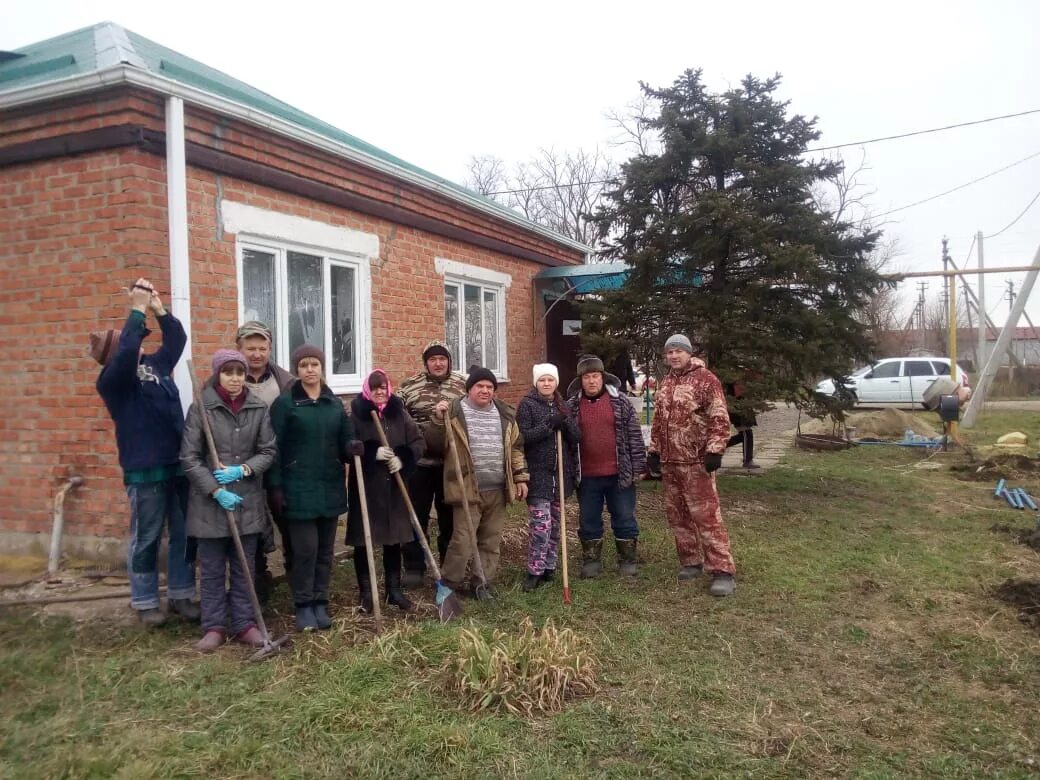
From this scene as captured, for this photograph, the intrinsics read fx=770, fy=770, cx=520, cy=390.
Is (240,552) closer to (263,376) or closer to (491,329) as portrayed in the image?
(263,376)

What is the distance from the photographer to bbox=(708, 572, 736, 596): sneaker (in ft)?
17.5

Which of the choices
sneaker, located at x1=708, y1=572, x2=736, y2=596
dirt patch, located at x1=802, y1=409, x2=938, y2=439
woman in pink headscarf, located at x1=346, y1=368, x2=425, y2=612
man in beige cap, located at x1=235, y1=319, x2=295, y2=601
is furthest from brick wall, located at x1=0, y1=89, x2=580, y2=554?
dirt patch, located at x1=802, y1=409, x2=938, y2=439

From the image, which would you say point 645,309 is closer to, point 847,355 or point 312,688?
point 847,355

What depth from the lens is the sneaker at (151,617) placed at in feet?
15.0

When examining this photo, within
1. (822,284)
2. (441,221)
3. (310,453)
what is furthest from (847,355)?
(310,453)

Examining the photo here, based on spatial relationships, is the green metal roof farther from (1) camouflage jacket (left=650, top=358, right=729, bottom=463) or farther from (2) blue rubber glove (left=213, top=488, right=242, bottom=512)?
(1) camouflage jacket (left=650, top=358, right=729, bottom=463)

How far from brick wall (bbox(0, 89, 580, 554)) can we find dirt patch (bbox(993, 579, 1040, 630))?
587 centimetres

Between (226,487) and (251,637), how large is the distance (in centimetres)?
86

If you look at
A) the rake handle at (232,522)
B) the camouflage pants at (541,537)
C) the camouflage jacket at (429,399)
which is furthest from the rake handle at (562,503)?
the rake handle at (232,522)

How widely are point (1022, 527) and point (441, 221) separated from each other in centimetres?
664

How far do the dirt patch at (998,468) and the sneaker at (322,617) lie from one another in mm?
9318

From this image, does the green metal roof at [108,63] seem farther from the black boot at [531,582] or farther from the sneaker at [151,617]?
the black boot at [531,582]

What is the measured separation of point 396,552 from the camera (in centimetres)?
504

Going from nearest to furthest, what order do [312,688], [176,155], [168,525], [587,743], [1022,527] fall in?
[587,743] < [312,688] < [168,525] < [176,155] < [1022,527]
